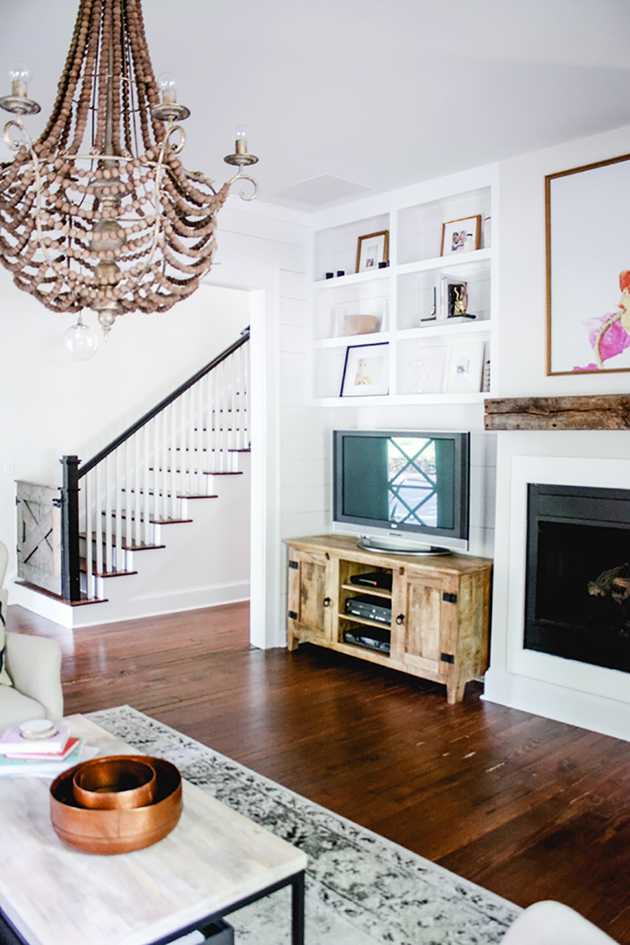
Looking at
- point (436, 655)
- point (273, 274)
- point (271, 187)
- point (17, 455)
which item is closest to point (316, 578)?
point (436, 655)

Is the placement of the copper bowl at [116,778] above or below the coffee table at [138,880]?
above

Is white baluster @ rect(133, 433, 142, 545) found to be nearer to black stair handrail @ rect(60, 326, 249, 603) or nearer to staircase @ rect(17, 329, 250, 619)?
staircase @ rect(17, 329, 250, 619)

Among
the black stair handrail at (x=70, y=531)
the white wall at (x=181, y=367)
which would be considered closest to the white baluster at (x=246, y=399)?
the white wall at (x=181, y=367)

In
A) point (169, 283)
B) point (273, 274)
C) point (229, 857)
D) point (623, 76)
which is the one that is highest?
point (623, 76)

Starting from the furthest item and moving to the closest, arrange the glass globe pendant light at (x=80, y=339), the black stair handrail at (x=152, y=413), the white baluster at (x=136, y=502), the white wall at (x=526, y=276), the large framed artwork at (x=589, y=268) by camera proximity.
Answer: the white baluster at (x=136, y=502) < the black stair handrail at (x=152, y=413) < the white wall at (x=526, y=276) < the large framed artwork at (x=589, y=268) < the glass globe pendant light at (x=80, y=339)

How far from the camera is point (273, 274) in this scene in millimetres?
5035

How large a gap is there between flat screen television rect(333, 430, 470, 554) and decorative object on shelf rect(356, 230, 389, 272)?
1.06m

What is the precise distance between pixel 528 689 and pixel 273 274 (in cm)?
295

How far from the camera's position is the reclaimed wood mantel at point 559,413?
11.4 feet

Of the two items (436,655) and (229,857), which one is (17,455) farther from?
(229,857)

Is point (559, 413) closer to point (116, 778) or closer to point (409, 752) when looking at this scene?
point (409, 752)

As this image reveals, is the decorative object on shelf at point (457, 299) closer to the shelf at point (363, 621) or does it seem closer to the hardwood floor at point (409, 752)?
the shelf at point (363, 621)

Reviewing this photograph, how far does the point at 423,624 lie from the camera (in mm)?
4207

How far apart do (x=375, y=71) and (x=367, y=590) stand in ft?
9.08
